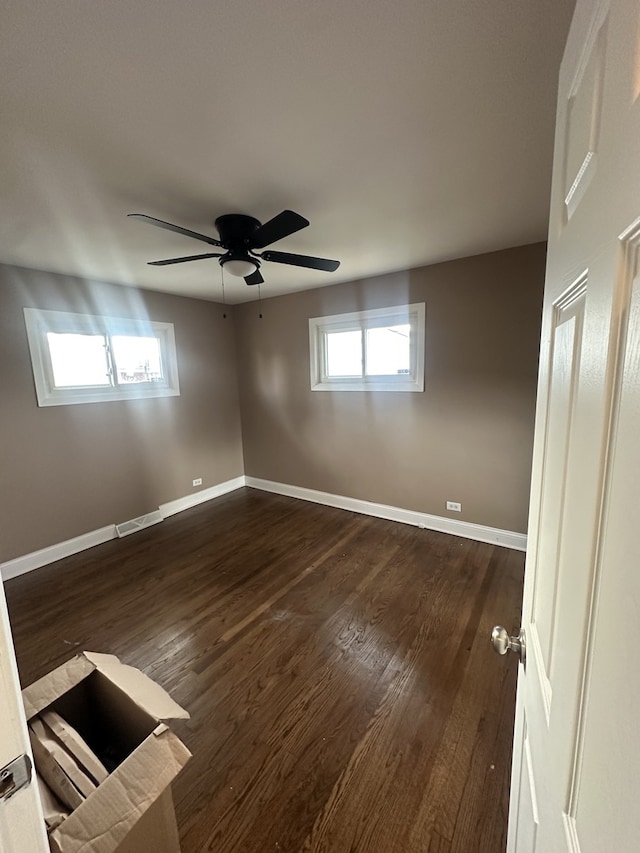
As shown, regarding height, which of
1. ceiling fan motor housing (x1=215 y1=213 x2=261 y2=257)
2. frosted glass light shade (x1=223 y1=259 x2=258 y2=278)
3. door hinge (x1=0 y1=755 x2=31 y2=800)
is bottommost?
door hinge (x1=0 y1=755 x2=31 y2=800)

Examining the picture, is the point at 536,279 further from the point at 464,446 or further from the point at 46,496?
the point at 46,496

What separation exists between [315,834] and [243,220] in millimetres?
2719

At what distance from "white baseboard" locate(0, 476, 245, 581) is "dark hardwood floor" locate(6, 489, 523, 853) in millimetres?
109

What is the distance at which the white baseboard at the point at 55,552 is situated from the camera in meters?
2.78

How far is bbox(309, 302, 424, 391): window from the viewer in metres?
3.26

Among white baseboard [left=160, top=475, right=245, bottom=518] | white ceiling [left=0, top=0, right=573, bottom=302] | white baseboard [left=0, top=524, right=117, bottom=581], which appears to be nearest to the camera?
white ceiling [left=0, top=0, right=573, bottom=302]

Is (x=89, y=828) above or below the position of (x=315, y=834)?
above

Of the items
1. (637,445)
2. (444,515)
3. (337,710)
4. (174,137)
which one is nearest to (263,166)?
(174,137)

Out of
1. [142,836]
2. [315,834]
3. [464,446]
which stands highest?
[464,446]

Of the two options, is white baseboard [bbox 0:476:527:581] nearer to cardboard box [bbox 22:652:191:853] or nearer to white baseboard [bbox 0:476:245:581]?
white baseboard [bbox 0:476:245:581]

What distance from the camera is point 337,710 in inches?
63.8

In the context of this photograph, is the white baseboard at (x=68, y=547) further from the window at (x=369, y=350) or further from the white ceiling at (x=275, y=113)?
the white ceiling at (x=275, y=113)

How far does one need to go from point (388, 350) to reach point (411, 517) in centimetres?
168

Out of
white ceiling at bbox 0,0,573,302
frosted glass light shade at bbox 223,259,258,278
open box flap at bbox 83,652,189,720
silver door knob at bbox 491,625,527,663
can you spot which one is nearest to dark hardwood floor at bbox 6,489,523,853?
open box flap at bbox 83,652,189,720
